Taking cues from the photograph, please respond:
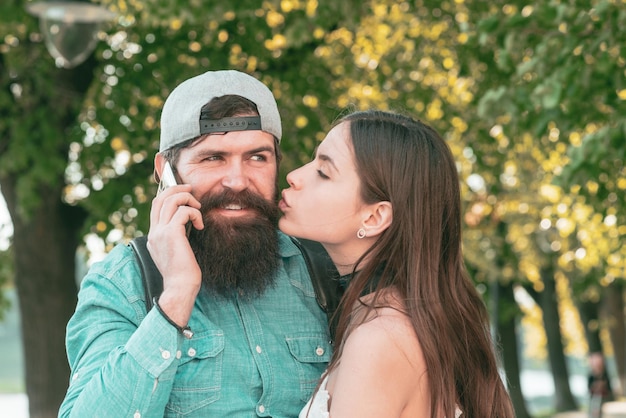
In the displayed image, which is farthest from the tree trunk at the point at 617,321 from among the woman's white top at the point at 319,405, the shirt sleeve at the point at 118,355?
the shirt sleeve at the point at 118,355

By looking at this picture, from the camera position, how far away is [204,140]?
150 inches

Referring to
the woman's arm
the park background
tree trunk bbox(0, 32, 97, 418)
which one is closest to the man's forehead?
the woman's arm

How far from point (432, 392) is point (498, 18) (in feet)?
15.9

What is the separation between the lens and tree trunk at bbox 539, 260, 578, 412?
26844 mm

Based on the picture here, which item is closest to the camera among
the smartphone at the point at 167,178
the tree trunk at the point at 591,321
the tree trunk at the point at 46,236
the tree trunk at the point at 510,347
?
the smartphone at the point at 167,178

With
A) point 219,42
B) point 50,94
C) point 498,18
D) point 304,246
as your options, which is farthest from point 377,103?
point 304,246

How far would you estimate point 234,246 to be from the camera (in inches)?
149

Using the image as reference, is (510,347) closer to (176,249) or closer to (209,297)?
(209,297)

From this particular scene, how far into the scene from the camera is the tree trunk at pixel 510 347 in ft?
72.4

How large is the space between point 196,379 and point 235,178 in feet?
2.23

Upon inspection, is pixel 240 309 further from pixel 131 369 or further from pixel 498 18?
pixel 498 18

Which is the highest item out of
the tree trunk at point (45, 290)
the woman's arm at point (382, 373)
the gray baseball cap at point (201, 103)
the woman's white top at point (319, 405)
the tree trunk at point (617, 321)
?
the gray baseball cap at point (201, 103)

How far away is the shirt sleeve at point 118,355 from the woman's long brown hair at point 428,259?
54 cm

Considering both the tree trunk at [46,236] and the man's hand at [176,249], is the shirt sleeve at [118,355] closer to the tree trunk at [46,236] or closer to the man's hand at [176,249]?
the man's hand at [176,249]
